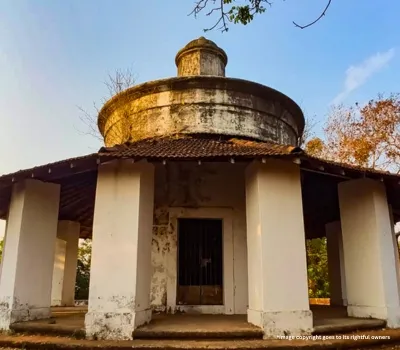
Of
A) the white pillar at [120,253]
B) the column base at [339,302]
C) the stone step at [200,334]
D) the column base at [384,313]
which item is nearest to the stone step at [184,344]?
the stone step at [200,334]

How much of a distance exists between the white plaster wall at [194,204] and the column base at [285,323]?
108 inches

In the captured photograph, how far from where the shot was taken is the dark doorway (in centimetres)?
942

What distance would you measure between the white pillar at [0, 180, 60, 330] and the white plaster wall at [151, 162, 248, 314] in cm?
241

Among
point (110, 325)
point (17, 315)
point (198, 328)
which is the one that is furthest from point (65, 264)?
point (198, 328)

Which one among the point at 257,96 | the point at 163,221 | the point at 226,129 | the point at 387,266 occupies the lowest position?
the point at 387,266

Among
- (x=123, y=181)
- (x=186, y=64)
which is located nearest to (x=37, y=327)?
(x=123, y=181)

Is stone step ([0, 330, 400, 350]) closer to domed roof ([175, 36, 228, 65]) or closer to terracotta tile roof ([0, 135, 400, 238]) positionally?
terracotta tile roof ([0, 135, 400, 238])

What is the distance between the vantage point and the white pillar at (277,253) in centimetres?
661

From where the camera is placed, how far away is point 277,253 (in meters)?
6.92

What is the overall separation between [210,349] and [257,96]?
7.19 meters

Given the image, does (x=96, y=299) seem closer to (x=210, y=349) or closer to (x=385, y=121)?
(x=210, y=349)

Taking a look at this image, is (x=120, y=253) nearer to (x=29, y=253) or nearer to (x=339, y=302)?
(x=29, y=253)

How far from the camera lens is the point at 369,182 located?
330 inches

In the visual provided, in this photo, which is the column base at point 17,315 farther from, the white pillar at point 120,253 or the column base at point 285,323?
the column base at point 285,323
